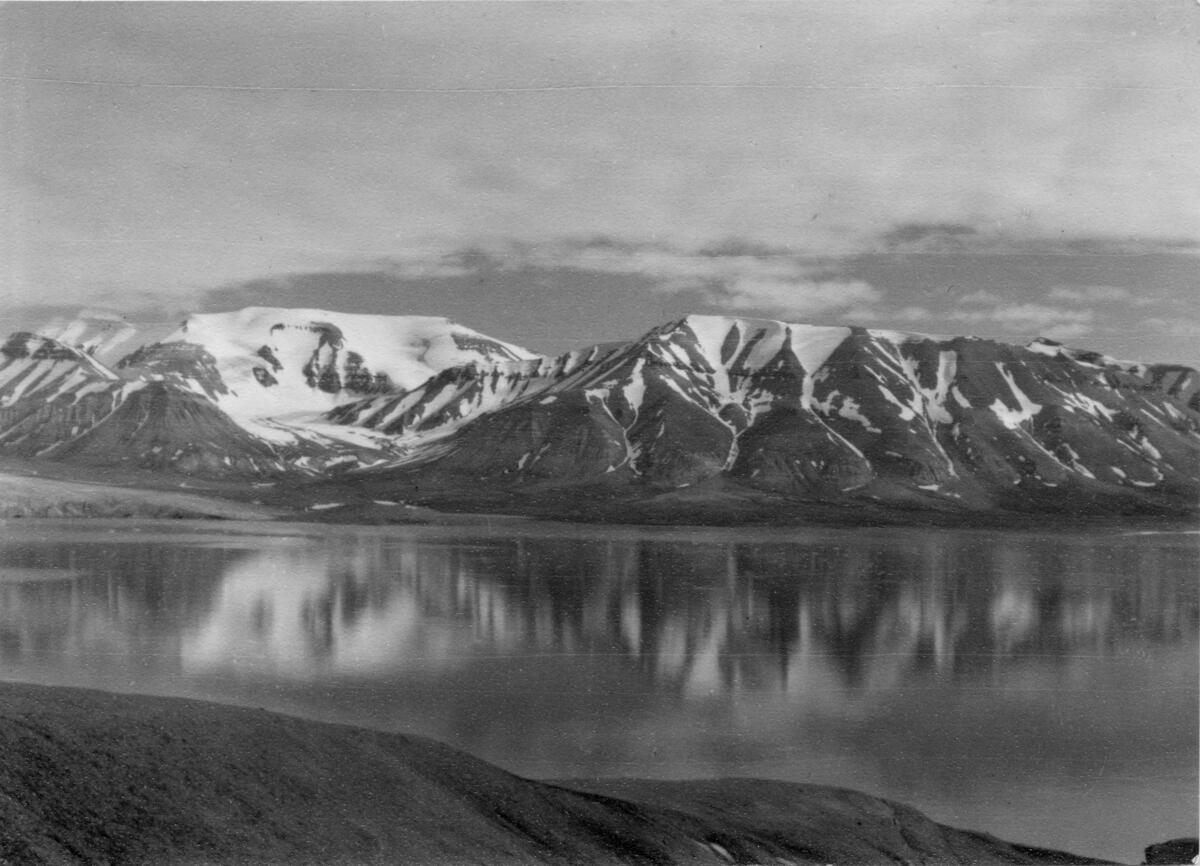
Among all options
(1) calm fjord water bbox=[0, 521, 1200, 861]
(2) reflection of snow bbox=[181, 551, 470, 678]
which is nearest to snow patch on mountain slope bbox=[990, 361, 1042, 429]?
(1) calm fjord water bbox=[0, 521, 1200, 861]

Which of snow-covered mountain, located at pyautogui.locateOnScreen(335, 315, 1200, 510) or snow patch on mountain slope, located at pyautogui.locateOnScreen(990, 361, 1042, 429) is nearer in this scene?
snow-covered mountain, located at pyautogui.locateOnScreen(335, 315, 1200, 510)

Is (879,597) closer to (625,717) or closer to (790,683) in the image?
(790,683)

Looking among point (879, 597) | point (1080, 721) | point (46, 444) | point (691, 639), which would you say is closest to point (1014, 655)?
point (1080, 721)

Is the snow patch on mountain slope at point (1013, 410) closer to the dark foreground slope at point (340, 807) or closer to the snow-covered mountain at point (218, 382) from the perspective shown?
the dark foreground slope at point (340, 807)

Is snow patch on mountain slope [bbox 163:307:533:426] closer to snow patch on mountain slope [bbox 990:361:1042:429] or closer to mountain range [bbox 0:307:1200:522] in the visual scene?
mountain range [bbox 0:307:1200:522]

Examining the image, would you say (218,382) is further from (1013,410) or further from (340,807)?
(1013,410)

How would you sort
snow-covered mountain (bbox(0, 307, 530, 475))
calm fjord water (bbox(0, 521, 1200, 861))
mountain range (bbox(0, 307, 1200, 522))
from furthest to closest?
mountain range (bbox(0, 307, 1200, 522)), snow-covered mountain (bbox(0, 307, 530, 475)), calm fjord water (bbox(0, 521, 1200, 861))

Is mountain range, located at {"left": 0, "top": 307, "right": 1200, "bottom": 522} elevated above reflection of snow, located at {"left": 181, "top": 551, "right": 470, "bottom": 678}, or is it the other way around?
mountain range, located at {"left": 0, "top": 307, "right": 1200, "bottom": 522}
